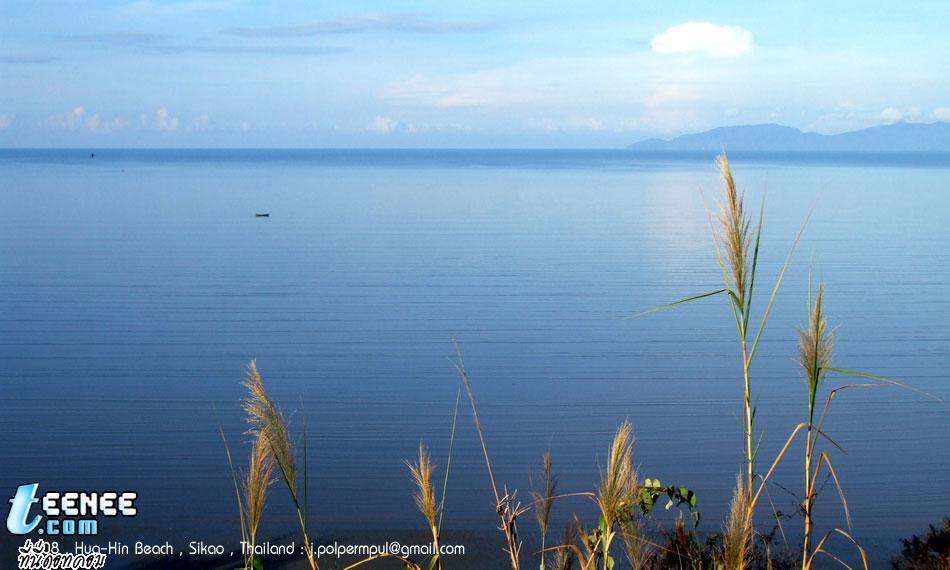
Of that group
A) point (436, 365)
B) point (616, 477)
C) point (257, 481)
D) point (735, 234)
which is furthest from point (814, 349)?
point (436, 365)

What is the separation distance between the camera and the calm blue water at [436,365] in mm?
7973

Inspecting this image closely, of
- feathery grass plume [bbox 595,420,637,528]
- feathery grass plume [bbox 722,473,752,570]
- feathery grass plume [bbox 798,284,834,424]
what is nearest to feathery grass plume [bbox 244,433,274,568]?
feathery grass plume [bbox 595,420,637,528]

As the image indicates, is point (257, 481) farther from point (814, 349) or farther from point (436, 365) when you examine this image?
point (436, 365)

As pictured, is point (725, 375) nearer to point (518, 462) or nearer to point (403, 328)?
point (518, 462)

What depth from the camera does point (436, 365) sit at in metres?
11.9

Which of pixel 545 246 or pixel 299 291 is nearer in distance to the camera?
pixel 299 291

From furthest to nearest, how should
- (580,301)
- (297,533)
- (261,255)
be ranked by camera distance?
(261,255) → (580,301) → (297,533)

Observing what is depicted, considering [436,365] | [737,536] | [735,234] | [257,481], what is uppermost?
[735,234]

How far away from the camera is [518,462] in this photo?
8.60m

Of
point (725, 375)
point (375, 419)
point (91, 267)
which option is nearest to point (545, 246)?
point (91, 267)

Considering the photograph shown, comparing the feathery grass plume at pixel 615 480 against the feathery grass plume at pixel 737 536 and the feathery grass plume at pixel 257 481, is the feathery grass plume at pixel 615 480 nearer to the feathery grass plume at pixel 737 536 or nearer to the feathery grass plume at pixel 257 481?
the feathery grass plume at pixel 737 536

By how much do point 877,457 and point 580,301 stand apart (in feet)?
25.6

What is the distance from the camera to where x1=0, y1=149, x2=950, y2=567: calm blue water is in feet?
26.2

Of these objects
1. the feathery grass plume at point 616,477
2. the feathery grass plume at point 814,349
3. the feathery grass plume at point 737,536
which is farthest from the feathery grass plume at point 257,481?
the feathery grass plume at point 814,349
